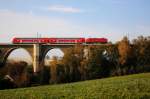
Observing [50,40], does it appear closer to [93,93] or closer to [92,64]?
[92,64]

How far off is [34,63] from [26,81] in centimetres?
1608

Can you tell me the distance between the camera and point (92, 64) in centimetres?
5712

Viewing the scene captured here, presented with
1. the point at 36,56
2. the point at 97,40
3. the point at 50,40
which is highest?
the point at 50,40

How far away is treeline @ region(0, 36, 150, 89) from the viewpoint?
184 feet

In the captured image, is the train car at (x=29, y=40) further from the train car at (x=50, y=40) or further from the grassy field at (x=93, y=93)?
the grassy field at (x=93, y=93)

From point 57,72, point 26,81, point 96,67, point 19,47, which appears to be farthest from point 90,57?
point 19,47

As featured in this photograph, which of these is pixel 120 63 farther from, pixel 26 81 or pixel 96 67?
pixel 26 81

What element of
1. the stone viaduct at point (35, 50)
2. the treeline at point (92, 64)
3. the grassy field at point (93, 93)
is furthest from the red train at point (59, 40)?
the grassy field at point (93, 93)

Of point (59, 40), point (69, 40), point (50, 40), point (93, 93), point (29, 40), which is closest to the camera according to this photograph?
point (93, 93)

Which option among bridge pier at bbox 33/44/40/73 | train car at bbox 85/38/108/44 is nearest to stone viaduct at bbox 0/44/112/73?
bridge pier at bbox 33/44/40/73

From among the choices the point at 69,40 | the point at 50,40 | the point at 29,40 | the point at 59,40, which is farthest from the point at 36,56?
the point at 69,40

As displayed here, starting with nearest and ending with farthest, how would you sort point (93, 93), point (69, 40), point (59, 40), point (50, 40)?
point (93, 93)
point (69, 40)
point (59, 40)
point (50, 40)

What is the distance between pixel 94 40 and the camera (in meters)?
67.5

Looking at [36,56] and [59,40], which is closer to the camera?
[36,56]
